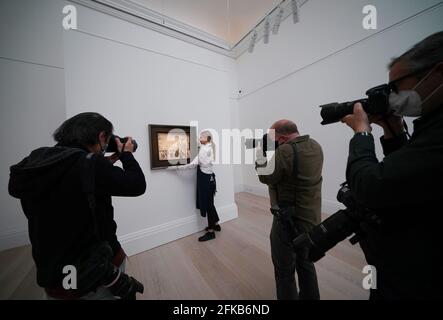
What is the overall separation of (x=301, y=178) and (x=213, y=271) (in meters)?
1.55

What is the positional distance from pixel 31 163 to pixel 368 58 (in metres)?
4.10

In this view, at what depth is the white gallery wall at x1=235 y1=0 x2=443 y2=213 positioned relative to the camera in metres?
2.54

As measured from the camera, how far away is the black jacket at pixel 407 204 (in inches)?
20.9

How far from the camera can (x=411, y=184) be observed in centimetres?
54

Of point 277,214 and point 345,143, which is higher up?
point 345,143

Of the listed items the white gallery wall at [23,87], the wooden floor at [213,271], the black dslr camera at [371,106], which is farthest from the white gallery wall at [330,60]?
the white gallery wall at [23,87]

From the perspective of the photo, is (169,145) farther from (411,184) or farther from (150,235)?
(411,184)

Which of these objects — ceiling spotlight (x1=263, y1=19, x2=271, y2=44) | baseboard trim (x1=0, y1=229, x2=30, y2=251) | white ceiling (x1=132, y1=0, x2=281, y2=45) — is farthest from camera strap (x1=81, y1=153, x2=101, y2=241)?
ceiling spotlight (x1=263, y1=19, x2=271, y2=44)

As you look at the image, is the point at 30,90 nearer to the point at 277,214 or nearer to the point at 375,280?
the point at 277,214

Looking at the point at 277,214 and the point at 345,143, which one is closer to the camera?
the point at 277,214

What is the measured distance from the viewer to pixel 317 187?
1.41 meters

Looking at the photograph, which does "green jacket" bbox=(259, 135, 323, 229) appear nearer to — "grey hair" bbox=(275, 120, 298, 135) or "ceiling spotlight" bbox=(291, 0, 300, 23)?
"grey hair" bbox=(275, 120, 298, 135)

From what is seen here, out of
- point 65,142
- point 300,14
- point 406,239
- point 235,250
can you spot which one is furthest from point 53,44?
point 300,14

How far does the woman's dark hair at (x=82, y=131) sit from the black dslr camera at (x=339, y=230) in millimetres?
1158
